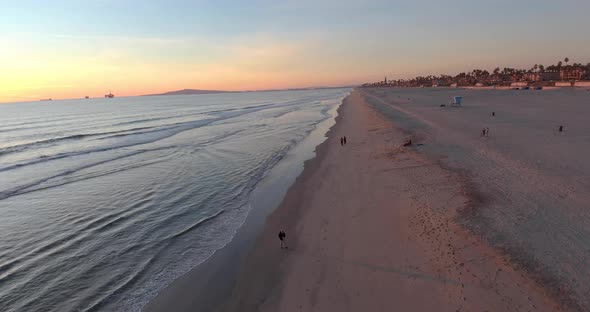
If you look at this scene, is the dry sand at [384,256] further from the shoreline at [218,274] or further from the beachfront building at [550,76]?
the beachfront building at [550,76]

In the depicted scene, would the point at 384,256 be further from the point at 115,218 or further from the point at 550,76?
the point at 550,76

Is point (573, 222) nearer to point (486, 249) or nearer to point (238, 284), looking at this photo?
point (486, 249)

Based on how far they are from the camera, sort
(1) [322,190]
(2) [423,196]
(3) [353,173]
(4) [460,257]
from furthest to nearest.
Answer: (3) [353,173] < (1) [322,190] < (2) [423,196] < (4) [460,257]

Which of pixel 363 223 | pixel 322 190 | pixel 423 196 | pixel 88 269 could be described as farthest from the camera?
pixel 322 190

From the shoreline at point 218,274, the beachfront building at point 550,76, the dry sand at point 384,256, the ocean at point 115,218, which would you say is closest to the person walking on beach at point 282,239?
the dry sand at point 384,256

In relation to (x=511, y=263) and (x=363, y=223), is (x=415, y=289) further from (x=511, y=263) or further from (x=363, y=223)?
(x=363, y=223)

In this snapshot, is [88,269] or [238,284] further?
[88,269]

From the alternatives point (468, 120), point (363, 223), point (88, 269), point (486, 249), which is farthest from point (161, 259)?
point (468, 120)

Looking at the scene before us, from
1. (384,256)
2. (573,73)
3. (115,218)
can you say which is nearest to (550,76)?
(573,73)
